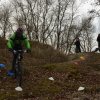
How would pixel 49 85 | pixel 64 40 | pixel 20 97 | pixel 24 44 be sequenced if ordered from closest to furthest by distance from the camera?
pixel 20 97 → pixel 24 44 → pixel 49 85 → pixel 64 40

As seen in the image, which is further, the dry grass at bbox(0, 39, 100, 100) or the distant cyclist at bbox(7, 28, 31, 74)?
the distant cyclist at bbox(7, 28, 31, 74)

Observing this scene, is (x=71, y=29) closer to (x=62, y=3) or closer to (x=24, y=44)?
(x=62, y=3)

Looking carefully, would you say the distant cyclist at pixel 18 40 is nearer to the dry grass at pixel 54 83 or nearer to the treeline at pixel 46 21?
the dry grass at pixel 54 83

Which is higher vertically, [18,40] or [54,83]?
[18,40]

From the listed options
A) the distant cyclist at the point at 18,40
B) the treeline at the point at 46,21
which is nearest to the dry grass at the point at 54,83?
the distant cyclist at the point at 18,40

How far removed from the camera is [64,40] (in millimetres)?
64688

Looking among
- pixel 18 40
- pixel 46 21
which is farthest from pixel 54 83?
pixel 46 21

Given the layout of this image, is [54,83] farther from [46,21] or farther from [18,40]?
[46,21]

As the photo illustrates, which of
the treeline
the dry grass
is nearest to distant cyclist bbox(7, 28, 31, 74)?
the dry grass

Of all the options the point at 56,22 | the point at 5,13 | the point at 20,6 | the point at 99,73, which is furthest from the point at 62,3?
the point at 99,73

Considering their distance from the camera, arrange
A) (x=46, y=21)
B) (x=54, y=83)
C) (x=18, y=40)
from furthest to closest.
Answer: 1. (x=46, y=21)
2. (x=54, y=83)
3. (x=18, y=40)

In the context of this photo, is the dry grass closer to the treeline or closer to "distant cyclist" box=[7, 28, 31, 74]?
"distant cyclist" box=[7, 28, 31, 74]

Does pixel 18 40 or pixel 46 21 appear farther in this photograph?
pixel 46 21

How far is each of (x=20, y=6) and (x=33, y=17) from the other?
3408mm
